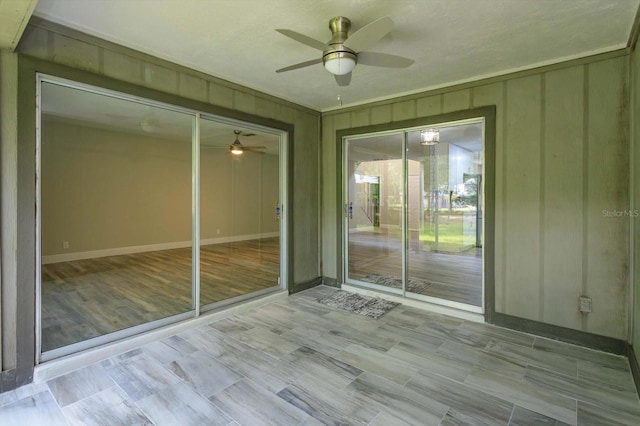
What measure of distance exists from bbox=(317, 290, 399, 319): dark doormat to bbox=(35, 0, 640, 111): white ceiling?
9.06ft

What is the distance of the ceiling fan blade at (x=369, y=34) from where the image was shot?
1.91 meters

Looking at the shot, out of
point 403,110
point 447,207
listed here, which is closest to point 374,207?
point 447,207

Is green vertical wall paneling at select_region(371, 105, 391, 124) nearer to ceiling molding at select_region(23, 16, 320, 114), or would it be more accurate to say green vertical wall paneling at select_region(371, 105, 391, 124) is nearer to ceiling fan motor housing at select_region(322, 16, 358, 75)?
ceiling molding at select_region(23, 16, 320, 114)

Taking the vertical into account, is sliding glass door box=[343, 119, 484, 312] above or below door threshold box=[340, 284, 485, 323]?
above

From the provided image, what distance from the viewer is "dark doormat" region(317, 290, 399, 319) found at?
383 centimetres

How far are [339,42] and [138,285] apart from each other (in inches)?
172

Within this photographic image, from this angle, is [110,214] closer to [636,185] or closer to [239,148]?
[239,148]

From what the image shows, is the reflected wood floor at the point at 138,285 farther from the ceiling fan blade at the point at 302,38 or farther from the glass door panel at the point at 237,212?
the ceiling fan blade at the point at 302,38

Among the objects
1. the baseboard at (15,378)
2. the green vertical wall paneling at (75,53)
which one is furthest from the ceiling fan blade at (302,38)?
the baseboard at (15,378)

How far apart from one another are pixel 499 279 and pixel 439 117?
2.00m

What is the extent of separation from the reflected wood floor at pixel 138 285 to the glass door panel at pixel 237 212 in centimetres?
2

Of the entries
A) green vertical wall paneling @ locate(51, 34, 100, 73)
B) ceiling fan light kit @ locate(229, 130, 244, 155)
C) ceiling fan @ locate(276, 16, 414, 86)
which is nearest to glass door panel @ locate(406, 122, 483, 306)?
ceiling fan @ locate(276, 16, 414, 86)

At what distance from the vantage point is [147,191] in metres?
6.30

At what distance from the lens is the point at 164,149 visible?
575 centimetres
